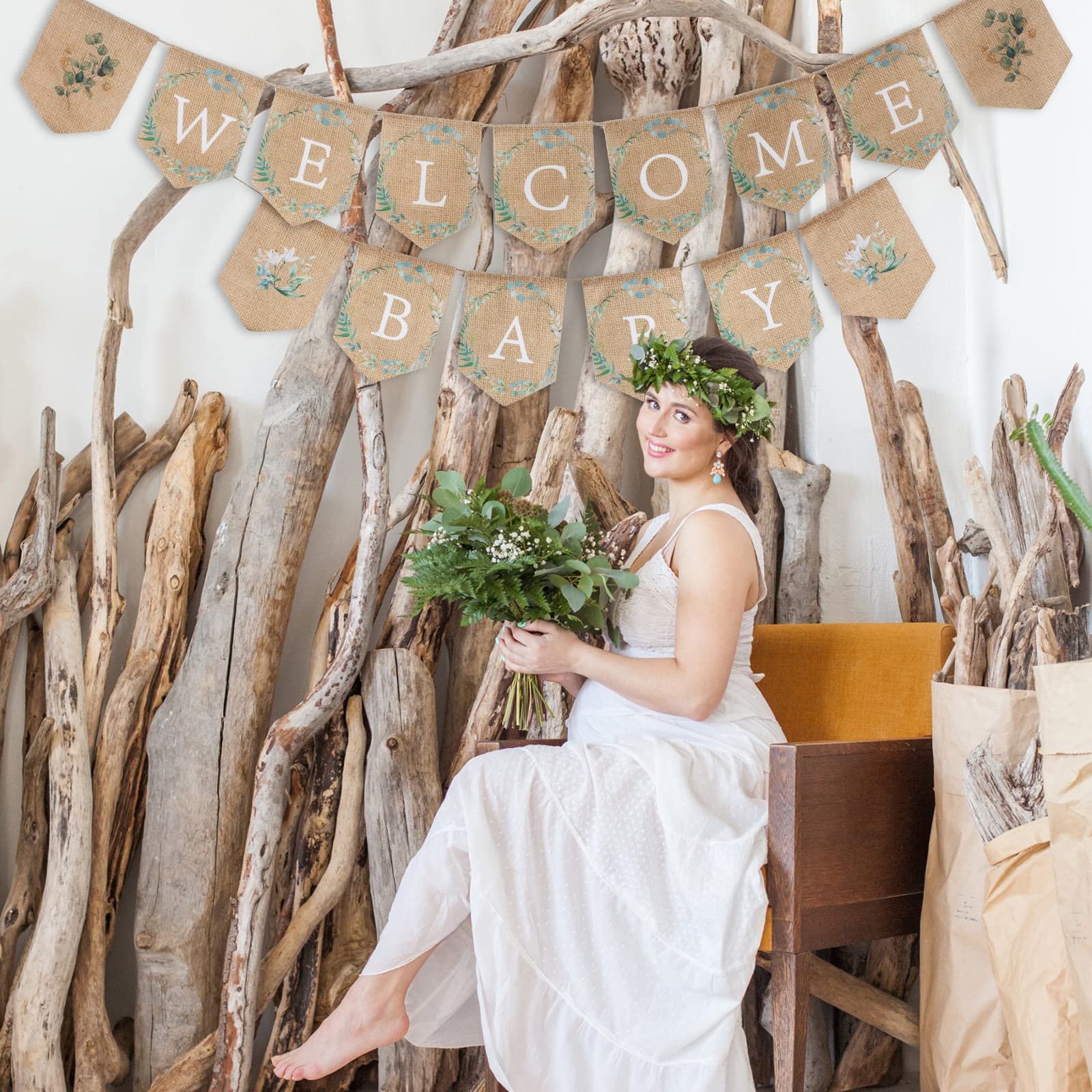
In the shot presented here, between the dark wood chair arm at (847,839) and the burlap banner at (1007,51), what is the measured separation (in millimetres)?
1419

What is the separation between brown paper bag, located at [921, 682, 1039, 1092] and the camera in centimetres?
→ 166

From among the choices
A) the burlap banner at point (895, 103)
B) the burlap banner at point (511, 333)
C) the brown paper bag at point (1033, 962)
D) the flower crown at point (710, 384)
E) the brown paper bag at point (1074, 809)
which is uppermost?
the burlap banner at point (895, 103)

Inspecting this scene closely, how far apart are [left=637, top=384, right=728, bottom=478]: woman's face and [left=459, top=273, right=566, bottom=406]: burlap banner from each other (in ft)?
1.62

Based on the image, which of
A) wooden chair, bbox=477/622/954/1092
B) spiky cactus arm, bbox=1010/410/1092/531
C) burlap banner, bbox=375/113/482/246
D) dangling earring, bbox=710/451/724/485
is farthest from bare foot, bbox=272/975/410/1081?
burlap banner, bbox=375/113/482/246

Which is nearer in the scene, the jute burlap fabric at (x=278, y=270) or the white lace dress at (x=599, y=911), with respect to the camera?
the white lace dress at (x=599, y=911)

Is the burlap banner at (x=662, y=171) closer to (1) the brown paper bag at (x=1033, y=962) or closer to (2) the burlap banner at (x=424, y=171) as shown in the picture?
(2) the burlap banner at (x=424, y=171)

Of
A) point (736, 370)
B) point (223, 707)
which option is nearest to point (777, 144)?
point (736, 370)

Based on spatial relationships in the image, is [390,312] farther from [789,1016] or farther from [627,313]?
[789,1016]

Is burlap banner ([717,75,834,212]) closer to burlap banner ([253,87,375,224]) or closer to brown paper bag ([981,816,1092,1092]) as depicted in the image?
burlap banner ([253,87,375,224])

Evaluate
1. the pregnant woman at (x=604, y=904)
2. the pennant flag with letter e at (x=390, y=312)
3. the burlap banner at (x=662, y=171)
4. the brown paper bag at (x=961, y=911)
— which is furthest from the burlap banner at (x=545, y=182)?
the brown paper bag at (x=961, y=911)

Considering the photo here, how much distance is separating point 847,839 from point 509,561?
2.37 feet

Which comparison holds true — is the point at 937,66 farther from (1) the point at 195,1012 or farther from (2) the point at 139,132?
(1) the point at 195,1012

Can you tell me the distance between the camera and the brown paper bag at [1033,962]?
4.73 feet

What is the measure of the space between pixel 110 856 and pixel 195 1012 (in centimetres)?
38
